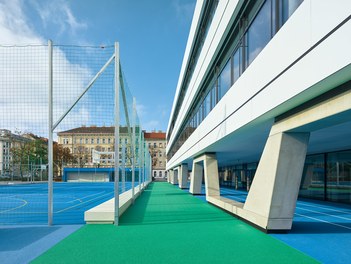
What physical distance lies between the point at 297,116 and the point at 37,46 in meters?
8.16

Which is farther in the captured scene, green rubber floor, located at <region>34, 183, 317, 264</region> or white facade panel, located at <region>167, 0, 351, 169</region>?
green rubber floor, located at <region>34, 183, 317, 264</region>

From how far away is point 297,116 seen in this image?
6887 millimetres

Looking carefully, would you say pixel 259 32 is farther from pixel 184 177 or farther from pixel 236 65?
pixel 184 177

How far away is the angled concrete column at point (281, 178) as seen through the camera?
7.73m

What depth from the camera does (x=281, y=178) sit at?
7.87m

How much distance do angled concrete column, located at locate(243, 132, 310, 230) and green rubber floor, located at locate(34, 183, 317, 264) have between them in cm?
63

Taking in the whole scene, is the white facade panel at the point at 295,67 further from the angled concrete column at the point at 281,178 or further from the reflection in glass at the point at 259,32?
the angled concrete column at the point at 281,178

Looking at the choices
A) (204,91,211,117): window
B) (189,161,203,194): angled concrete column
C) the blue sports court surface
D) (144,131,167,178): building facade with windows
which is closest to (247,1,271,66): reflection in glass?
(204,91,211,117): window

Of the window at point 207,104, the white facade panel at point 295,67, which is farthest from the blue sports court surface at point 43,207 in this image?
the window at point 207,104

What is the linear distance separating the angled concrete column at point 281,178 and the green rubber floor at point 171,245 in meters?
0.63

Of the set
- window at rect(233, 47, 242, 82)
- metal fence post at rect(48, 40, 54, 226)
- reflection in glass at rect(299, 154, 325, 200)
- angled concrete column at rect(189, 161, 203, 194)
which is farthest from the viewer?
angled concrete column at rect(189, 161, 203, 194)

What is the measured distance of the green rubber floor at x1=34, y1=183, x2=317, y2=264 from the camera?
5777mm

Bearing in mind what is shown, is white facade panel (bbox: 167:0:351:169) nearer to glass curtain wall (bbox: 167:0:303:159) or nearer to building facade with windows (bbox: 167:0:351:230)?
building facade with windows (bbox: 167:0:351:230)

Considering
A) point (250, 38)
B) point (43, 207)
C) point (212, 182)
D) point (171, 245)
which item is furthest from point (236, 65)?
point (43, 207)
